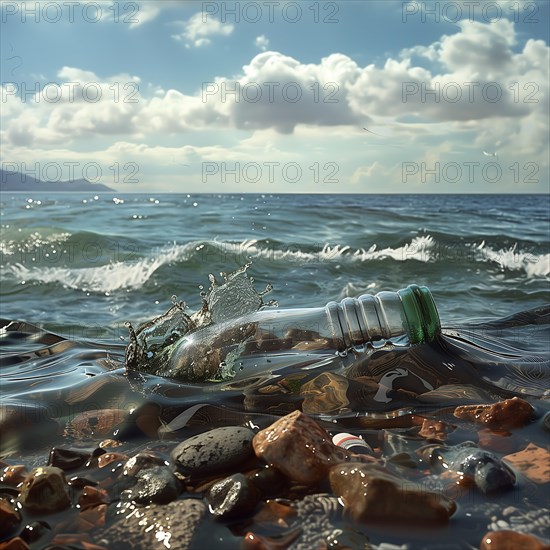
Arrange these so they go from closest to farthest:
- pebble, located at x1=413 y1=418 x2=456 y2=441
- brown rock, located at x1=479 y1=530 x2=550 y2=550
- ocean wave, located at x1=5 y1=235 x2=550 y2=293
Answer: brown rock, located at x1=479 y1=530 x2=550 y2=550
pebble, located at x1=413 y1=418 x2=456 y2=441
ocean wave, located at x1=5 y1=235 x2=550 y2=293

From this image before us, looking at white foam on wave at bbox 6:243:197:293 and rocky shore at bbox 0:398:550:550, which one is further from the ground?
rocky shore at bbox 0:398:550:550

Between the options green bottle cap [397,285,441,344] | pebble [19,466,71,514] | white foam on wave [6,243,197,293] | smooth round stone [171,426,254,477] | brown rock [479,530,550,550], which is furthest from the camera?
white foam on wave [6,243,197,293]

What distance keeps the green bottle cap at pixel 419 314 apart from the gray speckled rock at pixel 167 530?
1.25 metres

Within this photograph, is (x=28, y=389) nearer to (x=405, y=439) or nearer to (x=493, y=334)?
(x=405, y=439)

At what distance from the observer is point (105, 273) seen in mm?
8172

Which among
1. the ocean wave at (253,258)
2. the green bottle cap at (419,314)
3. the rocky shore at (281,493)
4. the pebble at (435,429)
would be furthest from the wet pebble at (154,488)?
the ocean wave at (253,258)

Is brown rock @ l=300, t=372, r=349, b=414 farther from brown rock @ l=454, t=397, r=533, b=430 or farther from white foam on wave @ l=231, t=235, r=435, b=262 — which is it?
white foam on wave @ l=231, t=235, r=435, b=262

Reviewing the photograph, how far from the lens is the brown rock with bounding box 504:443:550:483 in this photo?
172 cm

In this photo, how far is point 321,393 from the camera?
237 cm

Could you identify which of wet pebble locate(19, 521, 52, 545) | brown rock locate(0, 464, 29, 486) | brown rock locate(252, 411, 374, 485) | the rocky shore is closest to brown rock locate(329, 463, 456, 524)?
the rocky shore

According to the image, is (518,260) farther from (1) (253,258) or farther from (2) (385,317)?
(2) (385,317)

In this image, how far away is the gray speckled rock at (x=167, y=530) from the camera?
1460 millimetres

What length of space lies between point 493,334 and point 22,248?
9.81 m

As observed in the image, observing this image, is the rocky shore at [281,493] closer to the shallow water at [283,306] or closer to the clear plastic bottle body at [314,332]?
the shallow water at [283,306]
